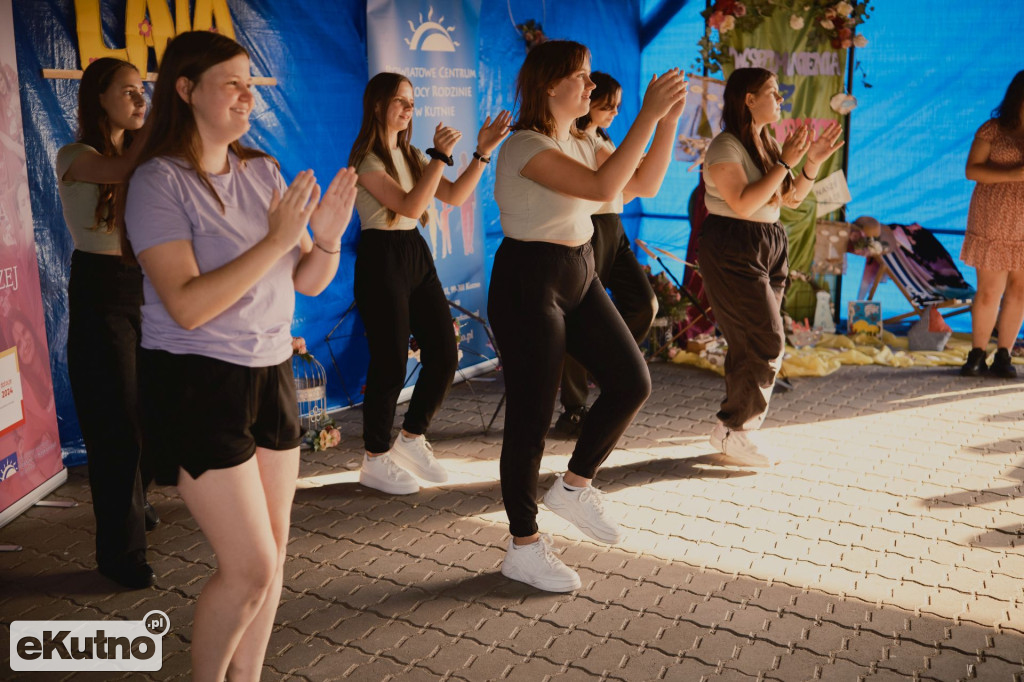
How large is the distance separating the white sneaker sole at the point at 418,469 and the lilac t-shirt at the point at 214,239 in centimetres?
200

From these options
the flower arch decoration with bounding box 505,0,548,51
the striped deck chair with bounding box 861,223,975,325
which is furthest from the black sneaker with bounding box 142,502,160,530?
the striped deck chair with bounding box 861,223,975,325

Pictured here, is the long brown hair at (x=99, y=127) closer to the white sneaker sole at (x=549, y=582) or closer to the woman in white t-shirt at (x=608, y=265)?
the white sneaker sole at (x=549, y=582)

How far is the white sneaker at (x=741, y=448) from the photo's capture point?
413 cm

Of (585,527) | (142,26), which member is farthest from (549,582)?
(142,26)

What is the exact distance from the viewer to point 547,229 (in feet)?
9.24

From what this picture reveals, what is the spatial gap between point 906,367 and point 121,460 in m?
4.82

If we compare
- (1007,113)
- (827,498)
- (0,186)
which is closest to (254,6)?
(0,186)

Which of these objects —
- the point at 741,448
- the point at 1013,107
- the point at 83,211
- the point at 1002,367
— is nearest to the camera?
the point at 83,211

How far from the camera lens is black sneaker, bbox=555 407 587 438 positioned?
463cm

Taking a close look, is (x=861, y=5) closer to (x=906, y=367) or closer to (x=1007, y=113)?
(x=1007, y=113)

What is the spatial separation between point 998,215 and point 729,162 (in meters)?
2.70

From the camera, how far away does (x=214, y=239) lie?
73.9 inches

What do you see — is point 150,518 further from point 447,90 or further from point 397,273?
point 447,90

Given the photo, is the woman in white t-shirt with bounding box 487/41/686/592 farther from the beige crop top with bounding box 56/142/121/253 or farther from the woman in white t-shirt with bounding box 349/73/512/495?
the beige crop top with bounding box 56/142/121/253
